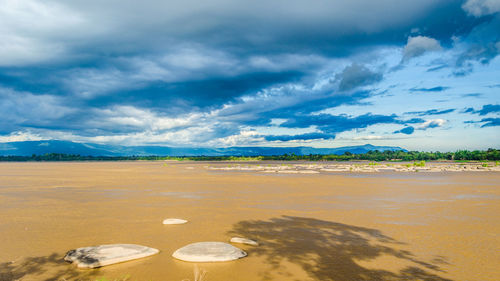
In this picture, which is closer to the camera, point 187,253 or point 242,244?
point 187,253

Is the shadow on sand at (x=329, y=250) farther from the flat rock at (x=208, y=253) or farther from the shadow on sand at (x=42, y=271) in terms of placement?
the shadow on sand at (x=42, y=271)

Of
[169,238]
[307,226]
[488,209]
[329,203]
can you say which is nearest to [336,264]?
[307,226]

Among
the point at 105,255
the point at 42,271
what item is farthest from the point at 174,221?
the point at 42,271

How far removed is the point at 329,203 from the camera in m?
17.8

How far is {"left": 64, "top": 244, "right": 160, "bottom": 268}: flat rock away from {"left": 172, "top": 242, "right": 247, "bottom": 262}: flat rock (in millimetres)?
1055

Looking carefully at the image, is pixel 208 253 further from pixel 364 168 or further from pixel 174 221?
pixel 364 168

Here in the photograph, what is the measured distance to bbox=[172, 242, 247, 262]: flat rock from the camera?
821 cm

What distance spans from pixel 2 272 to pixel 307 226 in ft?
33.0

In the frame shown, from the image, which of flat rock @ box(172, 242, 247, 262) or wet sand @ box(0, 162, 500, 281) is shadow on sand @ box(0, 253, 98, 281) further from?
flat rock @ box(172, 242, 247, 262)

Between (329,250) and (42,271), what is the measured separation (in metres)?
8.14

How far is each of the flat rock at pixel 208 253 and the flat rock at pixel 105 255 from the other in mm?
1055

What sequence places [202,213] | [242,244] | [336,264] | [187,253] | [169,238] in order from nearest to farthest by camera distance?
1. [336,264]
2. [187,253]
3. [242,244]
4. [169,238]
5. [202,213]

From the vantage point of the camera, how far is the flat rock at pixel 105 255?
25.7ft

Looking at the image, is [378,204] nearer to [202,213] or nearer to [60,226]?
[202,213]
